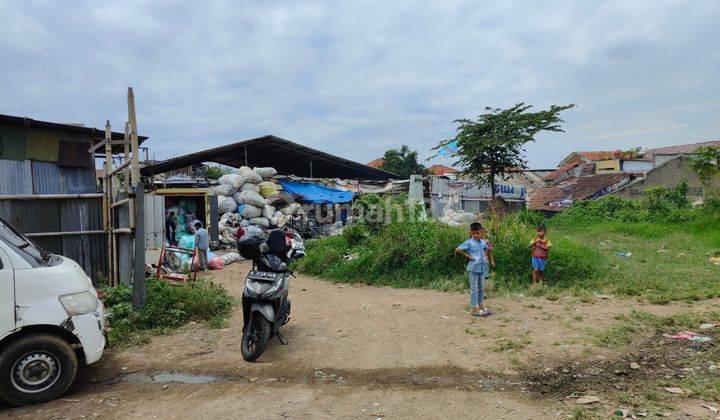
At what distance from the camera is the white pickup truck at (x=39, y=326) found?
144 inches

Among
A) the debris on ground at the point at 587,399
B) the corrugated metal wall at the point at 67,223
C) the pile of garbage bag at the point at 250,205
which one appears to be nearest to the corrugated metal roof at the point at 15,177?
the corrugated metal wall at the point at 67,223

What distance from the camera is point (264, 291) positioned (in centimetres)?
494

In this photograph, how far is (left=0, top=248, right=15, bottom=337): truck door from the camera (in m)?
3.62

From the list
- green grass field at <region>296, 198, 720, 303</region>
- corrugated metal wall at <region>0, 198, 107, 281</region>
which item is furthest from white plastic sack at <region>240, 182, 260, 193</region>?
corrugated metal wall at <region>0, 198, 107, 281</region>

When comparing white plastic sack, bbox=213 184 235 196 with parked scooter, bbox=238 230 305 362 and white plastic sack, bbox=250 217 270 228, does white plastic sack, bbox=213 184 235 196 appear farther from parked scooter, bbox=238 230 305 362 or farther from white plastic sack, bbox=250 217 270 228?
parked scooter, bbox=238 230 305 362

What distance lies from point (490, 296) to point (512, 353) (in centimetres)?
285

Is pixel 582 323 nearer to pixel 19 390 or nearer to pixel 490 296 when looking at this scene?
pixel 490 296

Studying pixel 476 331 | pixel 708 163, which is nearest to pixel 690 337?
pixel 476 331

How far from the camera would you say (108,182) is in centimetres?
728

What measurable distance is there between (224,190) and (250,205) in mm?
1034

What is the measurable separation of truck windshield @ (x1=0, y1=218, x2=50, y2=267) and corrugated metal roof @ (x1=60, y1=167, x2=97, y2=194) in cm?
514

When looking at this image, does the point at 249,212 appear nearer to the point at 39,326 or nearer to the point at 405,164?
the point at 39,326

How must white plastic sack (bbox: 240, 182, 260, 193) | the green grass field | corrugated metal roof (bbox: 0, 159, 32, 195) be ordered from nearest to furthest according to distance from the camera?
Result: the green grass field < corrugated metal roof (bbox: 0, 159, 32, 195) < white plastic sack (bbox: 240, 182, 260, 193)

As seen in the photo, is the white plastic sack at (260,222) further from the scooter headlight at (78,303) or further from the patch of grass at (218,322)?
the scooter headlight at (78,303)
